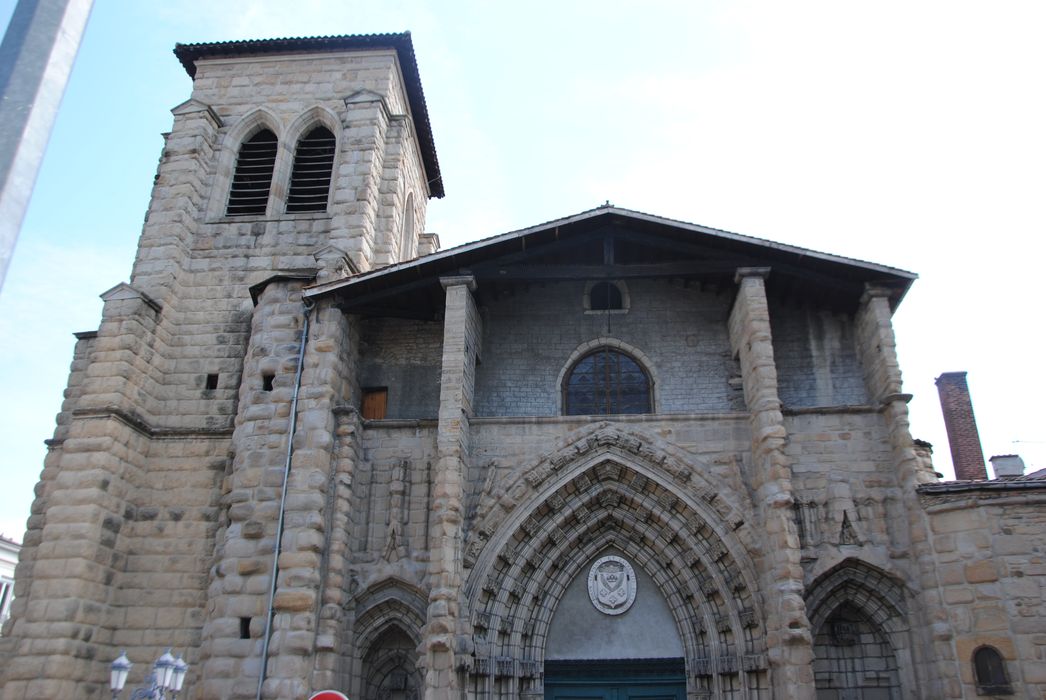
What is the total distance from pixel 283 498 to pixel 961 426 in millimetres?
10610

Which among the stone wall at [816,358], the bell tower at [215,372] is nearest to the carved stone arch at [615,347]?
the stone wall at [816,358]

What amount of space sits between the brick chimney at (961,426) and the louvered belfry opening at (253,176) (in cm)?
1212

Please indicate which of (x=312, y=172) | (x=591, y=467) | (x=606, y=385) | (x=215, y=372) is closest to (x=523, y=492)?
(x=591, y=467)

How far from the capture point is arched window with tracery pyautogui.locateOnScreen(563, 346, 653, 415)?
12969 millimetres

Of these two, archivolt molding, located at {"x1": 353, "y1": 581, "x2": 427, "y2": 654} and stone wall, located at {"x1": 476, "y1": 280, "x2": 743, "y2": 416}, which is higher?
stone wall, located at {"x1": 476, "y1": 280, "x2": 743, "y2": 416}

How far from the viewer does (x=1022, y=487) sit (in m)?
9.96

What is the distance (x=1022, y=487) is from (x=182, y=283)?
1254 centimetres

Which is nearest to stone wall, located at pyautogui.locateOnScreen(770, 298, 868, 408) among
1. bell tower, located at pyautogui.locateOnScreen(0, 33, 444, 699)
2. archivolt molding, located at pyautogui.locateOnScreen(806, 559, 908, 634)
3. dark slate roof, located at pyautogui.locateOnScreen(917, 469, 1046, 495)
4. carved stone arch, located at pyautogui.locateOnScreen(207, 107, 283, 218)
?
dark slate roof, located at pyautogui.locateOnScreen(917, 469, 1046, 495)

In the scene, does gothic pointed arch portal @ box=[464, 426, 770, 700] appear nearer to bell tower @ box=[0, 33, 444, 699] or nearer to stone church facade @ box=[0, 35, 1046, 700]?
stone church facade @ box=[0, 35, 1046, 700]

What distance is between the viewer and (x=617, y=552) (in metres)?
12.0

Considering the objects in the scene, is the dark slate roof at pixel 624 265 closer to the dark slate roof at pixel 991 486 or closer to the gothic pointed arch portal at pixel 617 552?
the gothic pointed arch portal at pixel 617 552

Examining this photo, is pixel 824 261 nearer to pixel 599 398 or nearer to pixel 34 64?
pixel 599 398

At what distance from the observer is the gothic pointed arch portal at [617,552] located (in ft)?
35.7

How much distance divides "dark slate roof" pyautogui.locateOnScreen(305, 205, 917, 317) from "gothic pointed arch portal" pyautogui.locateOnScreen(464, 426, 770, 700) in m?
2.70
